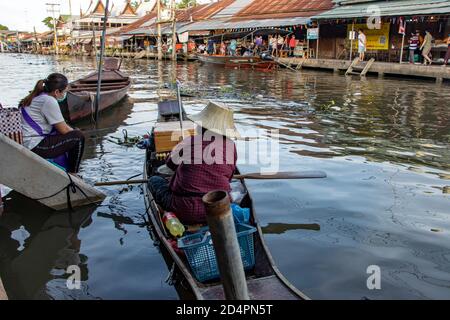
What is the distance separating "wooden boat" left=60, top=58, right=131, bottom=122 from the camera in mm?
10094

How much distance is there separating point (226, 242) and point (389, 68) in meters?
20.2

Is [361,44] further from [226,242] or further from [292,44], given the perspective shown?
[226,242]

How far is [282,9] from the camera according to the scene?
30.1m

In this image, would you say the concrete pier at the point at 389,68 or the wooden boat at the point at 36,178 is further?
the concrete pier at the point at 389,68

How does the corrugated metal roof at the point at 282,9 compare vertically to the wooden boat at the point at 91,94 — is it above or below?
above

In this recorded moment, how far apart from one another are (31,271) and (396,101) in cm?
1262

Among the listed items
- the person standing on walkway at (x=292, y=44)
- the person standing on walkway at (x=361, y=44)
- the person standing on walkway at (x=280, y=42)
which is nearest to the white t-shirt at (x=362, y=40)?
the person standing on walkway at (x=361, y=44)

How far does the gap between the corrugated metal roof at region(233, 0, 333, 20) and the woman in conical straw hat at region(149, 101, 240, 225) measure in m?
24.3

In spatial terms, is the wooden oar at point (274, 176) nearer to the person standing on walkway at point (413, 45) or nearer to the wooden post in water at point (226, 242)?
the wooden post in water at point (226, 242)

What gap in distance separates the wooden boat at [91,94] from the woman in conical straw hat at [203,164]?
22.2 feet

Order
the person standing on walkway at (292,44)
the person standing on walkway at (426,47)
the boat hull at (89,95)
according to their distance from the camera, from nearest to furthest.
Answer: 1. the boat hull at (89,95)
2. the person standing on walkway at (426,47)
3. the person standing on walkway at (292,44)

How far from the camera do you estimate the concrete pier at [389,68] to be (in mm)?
18266

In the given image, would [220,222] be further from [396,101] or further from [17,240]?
[396,101]

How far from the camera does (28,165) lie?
4922mm
